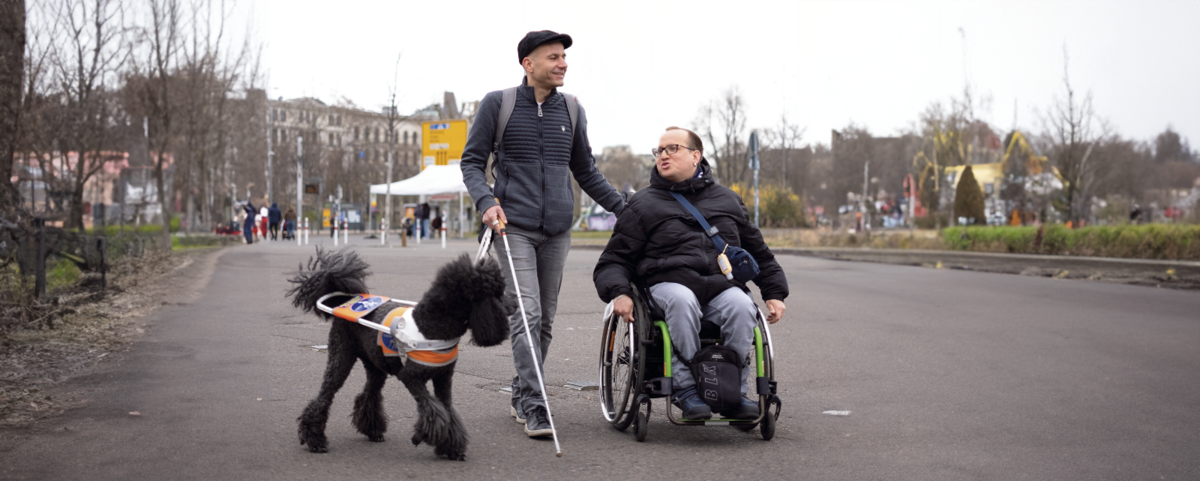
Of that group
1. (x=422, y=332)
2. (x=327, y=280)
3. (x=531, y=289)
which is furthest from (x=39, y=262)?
(x=422, y=332)

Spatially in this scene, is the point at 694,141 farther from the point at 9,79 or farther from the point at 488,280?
the point at 9,79

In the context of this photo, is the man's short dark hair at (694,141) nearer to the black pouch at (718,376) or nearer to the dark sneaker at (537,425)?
the black pouch at (718,376)

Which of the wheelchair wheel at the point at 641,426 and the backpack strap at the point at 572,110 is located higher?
the backpack strap at the point at 572,110

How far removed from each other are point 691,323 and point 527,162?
118 centimetres

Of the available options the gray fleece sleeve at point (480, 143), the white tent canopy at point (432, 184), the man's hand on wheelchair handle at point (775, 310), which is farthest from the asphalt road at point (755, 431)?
the white tent canopy at point (432, 184)

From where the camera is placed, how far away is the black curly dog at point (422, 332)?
13.0 ft

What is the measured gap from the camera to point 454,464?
13.8ft

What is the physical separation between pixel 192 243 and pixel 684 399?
1085 inches

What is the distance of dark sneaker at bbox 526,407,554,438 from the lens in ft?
15.4

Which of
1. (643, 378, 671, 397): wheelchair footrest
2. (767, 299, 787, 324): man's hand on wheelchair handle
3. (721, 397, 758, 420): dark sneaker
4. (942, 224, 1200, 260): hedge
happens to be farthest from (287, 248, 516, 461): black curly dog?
(942, 224, 1200, 260): hedge

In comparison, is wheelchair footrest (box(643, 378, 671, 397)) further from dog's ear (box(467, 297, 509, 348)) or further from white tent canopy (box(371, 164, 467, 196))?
white tent canopy (box(371, 164, 467, 196))

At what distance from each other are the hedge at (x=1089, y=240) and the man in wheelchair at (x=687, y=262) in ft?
50.9

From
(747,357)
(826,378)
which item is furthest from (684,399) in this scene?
(826,378)

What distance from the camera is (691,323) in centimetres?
467
